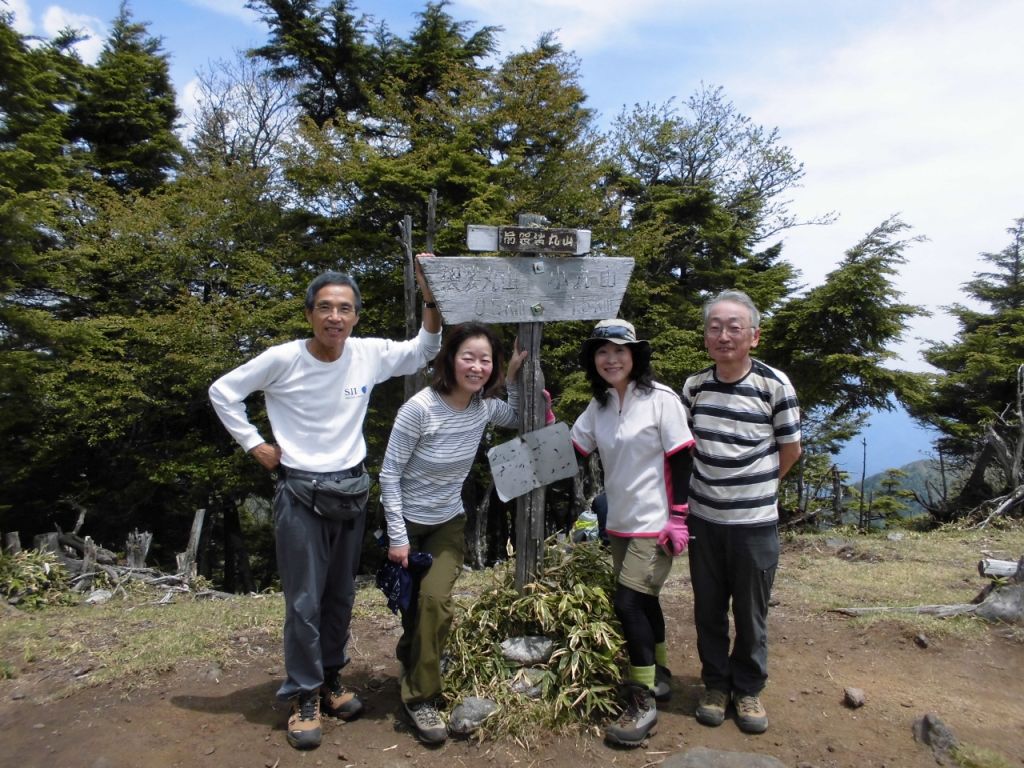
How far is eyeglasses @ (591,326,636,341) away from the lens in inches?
130

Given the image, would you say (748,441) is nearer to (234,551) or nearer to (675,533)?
(675,533)

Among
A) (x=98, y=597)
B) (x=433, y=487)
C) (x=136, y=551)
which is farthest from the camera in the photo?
(x=136, y=551)

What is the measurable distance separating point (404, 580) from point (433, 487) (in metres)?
0.46

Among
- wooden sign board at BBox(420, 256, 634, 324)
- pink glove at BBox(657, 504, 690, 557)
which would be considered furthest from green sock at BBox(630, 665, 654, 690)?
wooden sign board at BBox(420, 256, 634, 324)

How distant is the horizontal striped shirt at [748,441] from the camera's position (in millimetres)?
3271

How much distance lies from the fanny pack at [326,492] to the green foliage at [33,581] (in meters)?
4.95

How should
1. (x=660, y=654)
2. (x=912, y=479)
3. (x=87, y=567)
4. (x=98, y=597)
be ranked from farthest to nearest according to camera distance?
→ (x=912, y=479)
(x=87, y=567)
(x=98, y=597)
(x=660, y=654)

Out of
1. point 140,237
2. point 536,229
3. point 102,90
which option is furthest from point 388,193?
point 536,229

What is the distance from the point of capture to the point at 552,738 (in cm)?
327

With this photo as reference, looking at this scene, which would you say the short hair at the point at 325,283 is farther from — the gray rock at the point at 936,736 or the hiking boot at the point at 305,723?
the gray rock at the point at 936,736

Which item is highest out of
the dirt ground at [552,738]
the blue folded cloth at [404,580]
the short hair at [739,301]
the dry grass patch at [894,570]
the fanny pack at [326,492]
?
the short hair at [739,301]

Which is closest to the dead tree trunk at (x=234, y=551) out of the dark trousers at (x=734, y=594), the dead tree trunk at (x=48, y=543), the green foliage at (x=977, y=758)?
the dead tree trunk at (x=48, y=543)

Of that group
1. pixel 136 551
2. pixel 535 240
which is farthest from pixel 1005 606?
pixel 136 551

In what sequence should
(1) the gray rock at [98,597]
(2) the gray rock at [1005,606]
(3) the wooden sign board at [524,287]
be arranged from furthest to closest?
(1) the gray rock at [98,597] < (2) the gray rock at [1005,606] < (3) the wooden sign board at [524,287]
